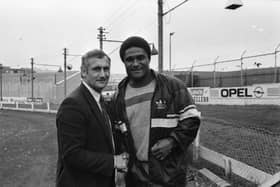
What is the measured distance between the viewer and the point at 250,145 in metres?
6.36

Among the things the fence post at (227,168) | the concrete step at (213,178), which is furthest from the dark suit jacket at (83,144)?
the fence post at (227,168)

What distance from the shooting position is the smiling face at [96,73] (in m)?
1.99

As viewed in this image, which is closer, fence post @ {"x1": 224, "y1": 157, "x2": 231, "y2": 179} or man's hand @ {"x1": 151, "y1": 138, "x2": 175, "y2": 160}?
man's hand @ {"x1": 151, "y1": 138, "x2": 175, "y2": 160}

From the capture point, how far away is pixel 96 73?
1990 millimetres

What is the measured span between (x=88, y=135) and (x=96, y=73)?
47 centimetres

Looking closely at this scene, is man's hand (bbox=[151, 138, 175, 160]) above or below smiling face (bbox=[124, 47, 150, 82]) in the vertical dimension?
below

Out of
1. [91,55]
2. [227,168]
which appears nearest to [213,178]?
[227,168]


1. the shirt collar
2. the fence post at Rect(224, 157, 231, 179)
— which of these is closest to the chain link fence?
the fence post at Rect(224, 157, 231, 179)

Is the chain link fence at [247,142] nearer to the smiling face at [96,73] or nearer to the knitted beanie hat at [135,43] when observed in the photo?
the knitted beanie hat at [135,43]

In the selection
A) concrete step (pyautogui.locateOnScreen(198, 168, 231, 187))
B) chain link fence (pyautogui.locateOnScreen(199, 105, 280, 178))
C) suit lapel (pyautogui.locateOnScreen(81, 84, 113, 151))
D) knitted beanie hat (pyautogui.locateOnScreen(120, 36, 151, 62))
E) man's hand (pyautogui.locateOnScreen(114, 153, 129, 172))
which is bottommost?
concrete step (pyautogui.locateOnScreen(198, 168, 231, 187))

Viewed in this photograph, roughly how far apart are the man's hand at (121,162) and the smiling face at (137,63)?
0.60 meters

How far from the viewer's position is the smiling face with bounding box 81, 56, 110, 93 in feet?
6.54

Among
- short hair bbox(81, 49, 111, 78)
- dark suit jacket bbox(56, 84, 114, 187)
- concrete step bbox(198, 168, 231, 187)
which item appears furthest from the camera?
concrete step bbox(198, 168, 231, 187)

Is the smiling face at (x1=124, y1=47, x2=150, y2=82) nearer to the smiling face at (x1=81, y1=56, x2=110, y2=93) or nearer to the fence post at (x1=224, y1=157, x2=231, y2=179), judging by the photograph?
the smiling face at (x1=81, y1=56, x2=110, y2=93)
